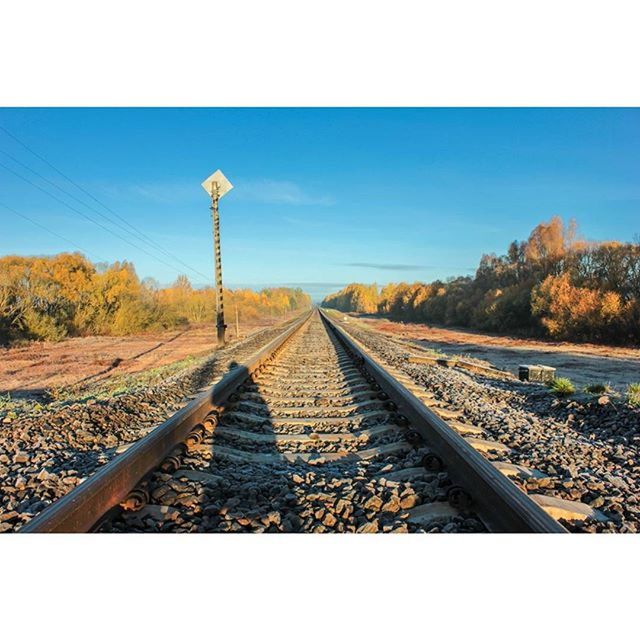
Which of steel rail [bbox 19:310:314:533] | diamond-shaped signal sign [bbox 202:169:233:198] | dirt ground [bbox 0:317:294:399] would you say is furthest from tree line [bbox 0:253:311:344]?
steel rail [bbox 19:310:314:533]

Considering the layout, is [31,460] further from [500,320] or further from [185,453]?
[500,320]

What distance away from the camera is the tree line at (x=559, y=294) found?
2494 cm

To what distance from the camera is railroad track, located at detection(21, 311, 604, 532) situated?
2.08m

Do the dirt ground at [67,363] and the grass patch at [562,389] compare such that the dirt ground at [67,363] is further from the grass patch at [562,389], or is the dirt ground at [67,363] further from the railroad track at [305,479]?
the grass patch at [562,389]

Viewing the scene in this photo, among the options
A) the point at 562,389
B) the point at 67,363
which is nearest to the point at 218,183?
the point at 67,363

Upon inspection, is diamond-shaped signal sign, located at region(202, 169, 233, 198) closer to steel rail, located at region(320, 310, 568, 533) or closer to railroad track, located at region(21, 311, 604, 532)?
railroad track, located at region(21, 311, 604, 532)

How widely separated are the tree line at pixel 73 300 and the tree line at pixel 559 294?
20350mm

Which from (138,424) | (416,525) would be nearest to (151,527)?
(416,525)

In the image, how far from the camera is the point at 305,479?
2.69 meters

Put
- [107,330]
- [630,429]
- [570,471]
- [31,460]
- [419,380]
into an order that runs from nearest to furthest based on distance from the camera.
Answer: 1. [570,471]
2. [31,460]
3. [630,429]
4. [419,380]
5. [107,330]

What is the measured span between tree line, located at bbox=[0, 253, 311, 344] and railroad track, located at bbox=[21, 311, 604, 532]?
2139 centimetres

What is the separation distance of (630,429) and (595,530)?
2.66m

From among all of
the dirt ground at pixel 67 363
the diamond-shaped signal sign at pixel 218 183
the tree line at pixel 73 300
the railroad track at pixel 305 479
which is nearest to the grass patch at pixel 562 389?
the railroad track at pixel 305 479

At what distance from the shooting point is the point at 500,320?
34.1m
